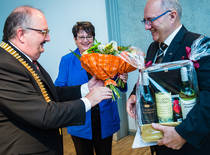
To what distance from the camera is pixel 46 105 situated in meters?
1.08

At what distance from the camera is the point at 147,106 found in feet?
3.29

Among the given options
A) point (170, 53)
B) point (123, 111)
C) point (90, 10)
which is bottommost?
point (123, 111)

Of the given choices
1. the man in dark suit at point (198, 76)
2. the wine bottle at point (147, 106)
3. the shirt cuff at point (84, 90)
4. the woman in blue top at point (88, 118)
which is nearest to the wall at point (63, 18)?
the woman in blue top at point (88, 118)

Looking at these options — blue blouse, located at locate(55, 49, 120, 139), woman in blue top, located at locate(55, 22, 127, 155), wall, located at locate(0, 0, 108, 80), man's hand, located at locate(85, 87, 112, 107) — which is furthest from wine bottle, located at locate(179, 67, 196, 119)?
wall, located at locate(0, 0, 108, 80)

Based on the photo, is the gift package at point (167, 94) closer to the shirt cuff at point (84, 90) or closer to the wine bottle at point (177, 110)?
the wine bottle at point (177, 110)

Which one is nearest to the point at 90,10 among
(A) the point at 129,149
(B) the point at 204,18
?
(B) the point at 204,18

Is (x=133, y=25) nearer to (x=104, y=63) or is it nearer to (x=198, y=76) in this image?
(x=104, y=63)

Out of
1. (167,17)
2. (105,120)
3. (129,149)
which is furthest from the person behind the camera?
(129,149)

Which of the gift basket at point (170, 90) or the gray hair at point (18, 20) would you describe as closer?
the gift basket at point (170, 90)

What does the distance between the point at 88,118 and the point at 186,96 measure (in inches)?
43.8

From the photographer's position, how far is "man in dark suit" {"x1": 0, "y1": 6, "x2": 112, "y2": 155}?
103cm

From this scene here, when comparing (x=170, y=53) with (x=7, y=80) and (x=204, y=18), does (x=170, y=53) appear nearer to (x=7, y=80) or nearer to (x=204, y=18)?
(x=7, y=80)

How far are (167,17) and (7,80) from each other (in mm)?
1080

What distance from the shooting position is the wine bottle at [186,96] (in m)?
0.92
